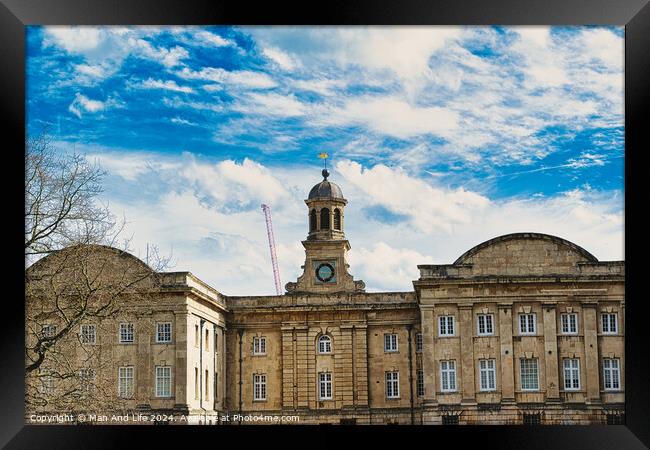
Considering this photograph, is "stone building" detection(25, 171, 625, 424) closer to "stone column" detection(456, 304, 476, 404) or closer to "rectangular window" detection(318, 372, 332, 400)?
"stone column" detection(456, 304, 476, 404)

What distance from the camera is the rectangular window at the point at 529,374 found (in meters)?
47.2

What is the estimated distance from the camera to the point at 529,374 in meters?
47.5

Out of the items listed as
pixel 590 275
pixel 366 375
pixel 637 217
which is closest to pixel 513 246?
pixel 590 275

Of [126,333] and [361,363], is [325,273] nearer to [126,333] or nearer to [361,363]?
[361,363]

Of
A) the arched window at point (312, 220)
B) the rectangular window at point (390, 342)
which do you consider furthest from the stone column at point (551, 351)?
the arched window at point (312, 220)

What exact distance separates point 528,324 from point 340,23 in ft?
113

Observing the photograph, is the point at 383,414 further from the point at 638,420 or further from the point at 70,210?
the point at 638,420

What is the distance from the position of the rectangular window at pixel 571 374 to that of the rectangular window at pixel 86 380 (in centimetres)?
2517

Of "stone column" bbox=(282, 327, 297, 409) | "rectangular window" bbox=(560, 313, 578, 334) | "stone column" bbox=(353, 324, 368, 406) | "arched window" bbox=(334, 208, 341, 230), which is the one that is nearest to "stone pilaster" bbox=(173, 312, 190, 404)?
"stone column" bbox=(282, 327, 297, 409)

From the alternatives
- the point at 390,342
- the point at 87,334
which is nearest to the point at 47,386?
the point at 87,334

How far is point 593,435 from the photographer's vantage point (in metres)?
15.5

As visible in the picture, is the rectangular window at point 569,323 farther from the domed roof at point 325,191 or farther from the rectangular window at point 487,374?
the domed roof at point 325,191

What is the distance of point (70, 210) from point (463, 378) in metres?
23.8

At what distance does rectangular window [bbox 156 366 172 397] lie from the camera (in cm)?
4591
